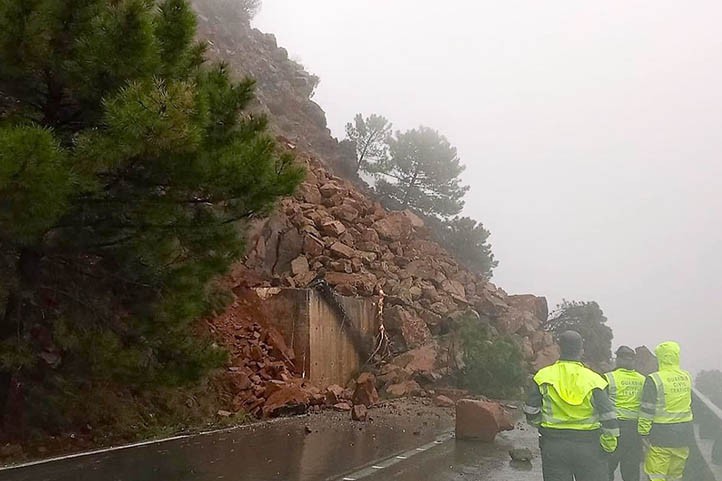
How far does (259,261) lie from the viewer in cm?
2086

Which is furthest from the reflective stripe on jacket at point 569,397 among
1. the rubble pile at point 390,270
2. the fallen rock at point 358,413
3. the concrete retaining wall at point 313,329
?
the concrete retaining wall at point 313,329

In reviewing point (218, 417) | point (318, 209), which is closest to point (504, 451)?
point (218, 417)

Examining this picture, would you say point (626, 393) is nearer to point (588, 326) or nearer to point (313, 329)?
point (313, 329)

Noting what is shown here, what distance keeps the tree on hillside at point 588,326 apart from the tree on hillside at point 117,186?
29846 millimetres

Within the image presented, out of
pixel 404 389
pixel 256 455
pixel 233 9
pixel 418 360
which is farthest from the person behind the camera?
pixel 233 9

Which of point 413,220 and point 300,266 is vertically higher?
point 413,220

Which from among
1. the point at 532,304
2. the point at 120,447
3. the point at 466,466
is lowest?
the point at 466,466

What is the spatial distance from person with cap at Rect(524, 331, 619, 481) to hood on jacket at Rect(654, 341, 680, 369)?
4.67 ft

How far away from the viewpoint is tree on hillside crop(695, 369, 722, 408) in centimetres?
1198

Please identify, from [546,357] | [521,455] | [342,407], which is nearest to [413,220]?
[546,357]

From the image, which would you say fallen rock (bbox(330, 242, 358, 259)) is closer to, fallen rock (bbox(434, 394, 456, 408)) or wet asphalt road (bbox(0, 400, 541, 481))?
fallen rock (bbox(434, 394, 456, 408))

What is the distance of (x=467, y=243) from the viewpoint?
41.3 meters

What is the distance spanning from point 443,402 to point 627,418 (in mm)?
11923

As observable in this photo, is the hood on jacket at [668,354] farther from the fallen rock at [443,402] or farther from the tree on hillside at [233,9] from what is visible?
the tree on hillside at [233,9]
